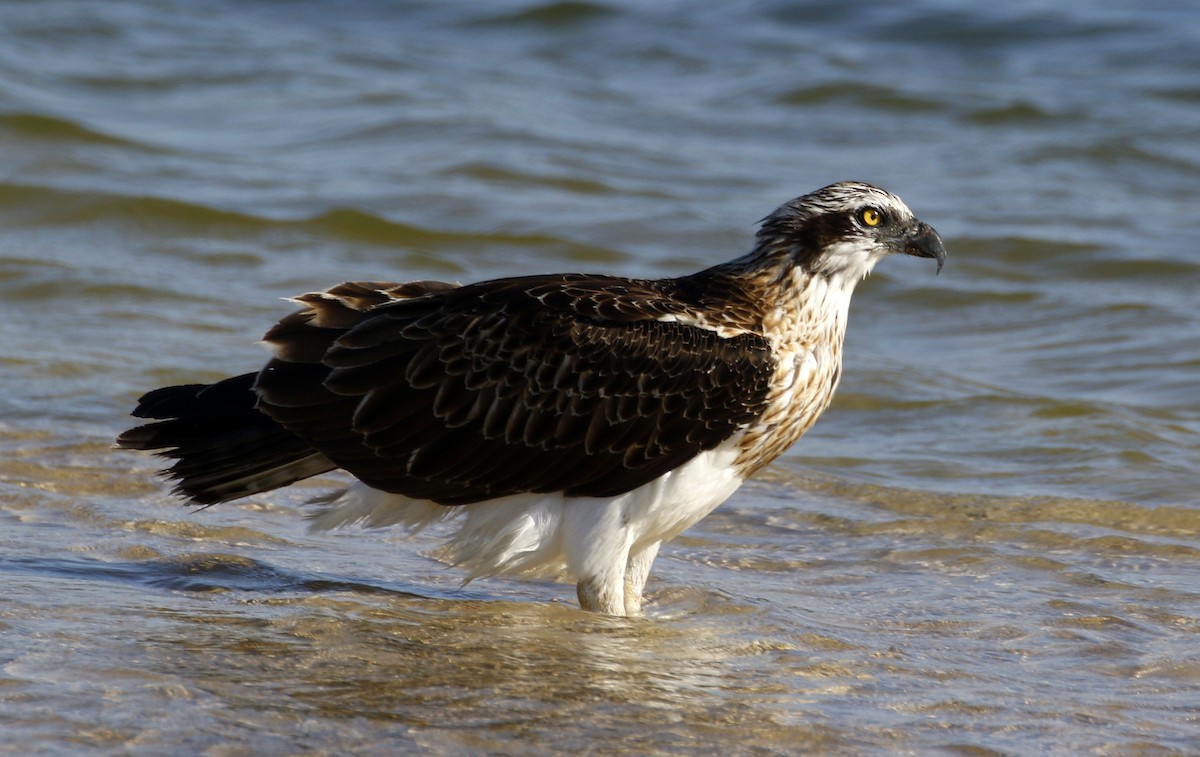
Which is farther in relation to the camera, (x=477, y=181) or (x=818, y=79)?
(x=818, y=79)

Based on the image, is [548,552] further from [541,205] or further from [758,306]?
[541,205]

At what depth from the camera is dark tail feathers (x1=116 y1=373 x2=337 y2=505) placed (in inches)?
263

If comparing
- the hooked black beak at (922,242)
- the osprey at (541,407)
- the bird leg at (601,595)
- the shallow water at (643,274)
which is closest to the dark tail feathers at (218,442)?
the osprey at (541,407)

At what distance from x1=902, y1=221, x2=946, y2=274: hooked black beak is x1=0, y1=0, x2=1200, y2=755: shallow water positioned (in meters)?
1.36

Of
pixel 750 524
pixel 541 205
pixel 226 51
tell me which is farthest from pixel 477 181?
pixel 750 524

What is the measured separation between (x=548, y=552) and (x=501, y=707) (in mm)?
1312

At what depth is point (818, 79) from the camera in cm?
1825

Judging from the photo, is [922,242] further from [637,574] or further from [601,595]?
[601,595]

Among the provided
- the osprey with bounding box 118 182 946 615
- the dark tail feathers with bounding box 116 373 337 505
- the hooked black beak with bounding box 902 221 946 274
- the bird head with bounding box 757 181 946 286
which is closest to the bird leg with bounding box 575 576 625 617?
the osprey with bounding box 118 182 946 615

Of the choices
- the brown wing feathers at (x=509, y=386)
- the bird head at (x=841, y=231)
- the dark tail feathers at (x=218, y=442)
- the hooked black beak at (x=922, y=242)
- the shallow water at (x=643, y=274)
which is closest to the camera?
the shallow water at (x=643, y=274)

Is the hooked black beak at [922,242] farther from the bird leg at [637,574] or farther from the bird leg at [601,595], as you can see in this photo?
the bird leg at [601,595]

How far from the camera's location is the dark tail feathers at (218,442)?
21.9 ft

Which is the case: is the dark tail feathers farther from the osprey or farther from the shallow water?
the shallow water

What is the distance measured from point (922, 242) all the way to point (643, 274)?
585 centimetres
